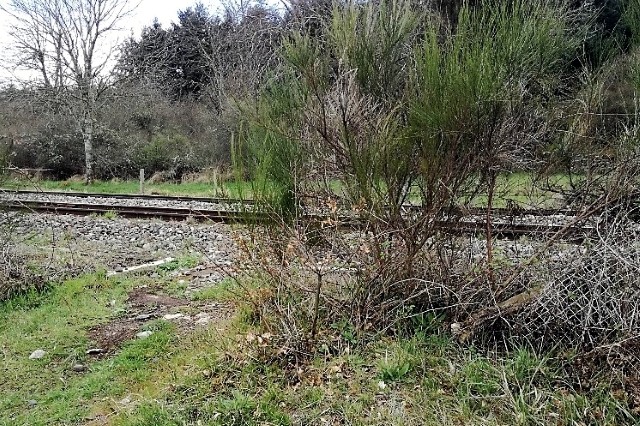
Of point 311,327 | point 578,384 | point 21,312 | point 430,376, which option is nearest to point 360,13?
point 311,327

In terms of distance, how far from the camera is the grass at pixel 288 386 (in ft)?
9.32

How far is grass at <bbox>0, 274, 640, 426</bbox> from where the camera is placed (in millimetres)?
2840

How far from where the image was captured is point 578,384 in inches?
115

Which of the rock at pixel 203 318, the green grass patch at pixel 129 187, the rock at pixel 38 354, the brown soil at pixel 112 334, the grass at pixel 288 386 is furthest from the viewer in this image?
the green grass patch at pixel 129 187

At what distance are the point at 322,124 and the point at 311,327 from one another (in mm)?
1515

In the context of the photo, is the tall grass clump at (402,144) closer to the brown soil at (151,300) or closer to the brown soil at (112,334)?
the brown soil at (112,334)

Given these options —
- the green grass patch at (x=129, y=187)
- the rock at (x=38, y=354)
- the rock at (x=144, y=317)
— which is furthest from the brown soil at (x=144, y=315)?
the green grass patch at (x=129, y=187)

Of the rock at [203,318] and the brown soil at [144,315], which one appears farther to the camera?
the rock at [203,318]

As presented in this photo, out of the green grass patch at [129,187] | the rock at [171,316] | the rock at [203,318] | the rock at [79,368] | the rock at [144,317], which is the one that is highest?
the green grass patch at [129,187]

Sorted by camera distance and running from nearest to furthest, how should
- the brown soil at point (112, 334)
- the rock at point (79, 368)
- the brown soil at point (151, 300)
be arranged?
1. the rock at point (79, 368)
2. the brown soil at point (112, 334)
3. the brown soil at point (151, 300)

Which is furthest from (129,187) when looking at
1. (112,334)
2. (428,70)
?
(428,70)

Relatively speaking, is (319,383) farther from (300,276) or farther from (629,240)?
(629,240)

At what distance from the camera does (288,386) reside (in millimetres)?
3312

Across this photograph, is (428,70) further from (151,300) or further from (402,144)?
(151,300)
